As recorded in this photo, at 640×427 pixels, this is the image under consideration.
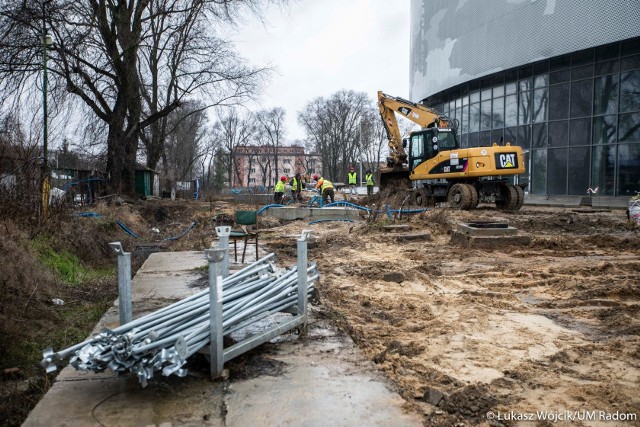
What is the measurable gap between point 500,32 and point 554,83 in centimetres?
443

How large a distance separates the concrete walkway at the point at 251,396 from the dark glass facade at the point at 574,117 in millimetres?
20386

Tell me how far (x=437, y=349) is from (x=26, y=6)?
553 inches

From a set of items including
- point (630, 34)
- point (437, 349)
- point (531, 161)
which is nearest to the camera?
point (437, 349)

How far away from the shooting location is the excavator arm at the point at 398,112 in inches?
826

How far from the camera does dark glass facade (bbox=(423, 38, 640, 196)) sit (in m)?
24.0

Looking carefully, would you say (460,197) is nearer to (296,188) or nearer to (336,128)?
(296,188)

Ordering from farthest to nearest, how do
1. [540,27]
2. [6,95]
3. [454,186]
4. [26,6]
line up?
[540,27]
[454,186]
[6,95]
[26,6]

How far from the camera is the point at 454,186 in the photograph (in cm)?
1819

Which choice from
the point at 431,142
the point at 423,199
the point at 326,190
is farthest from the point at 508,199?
the point at 326,190

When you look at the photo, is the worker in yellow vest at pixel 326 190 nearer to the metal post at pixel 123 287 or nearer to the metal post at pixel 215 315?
the metal post at pixel 123 287

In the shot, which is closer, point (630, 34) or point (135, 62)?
point (135, 62)

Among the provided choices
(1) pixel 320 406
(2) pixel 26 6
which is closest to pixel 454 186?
(2) pixel 26 6

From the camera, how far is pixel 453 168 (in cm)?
1830

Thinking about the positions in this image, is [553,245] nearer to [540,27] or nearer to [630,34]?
[630,34]
